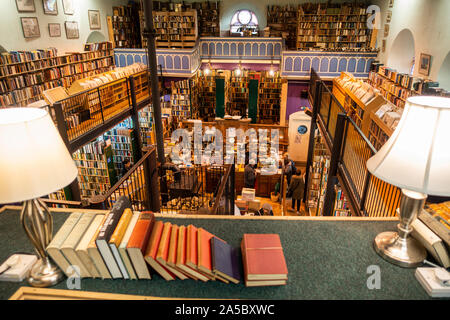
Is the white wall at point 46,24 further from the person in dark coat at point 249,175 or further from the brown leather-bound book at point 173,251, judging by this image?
the brown leather-bound book at point 173,251

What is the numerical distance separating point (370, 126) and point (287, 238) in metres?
4.59

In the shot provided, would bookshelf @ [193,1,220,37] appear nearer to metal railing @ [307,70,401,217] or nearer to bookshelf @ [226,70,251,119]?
bookshelf @ [226,70,251,119]

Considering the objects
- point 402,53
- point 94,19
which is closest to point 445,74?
point 402,53

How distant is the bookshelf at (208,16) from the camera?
14.4 m

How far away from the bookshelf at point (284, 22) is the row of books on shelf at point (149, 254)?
46.3ft

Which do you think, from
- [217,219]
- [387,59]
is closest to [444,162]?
[217,219]

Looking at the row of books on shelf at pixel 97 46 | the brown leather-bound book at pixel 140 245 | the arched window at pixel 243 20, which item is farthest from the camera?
the arched window at pixel 243 20

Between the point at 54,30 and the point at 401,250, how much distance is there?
11.9m

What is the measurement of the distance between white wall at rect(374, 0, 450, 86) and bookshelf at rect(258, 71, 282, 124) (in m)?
4.81

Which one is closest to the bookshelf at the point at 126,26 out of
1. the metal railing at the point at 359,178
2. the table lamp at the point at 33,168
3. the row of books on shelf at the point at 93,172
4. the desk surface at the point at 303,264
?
the row of books on shelf at the point at 93,172

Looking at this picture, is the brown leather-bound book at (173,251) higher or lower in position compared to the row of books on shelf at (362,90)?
lower

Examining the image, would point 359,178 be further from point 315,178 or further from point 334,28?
point 334,28
